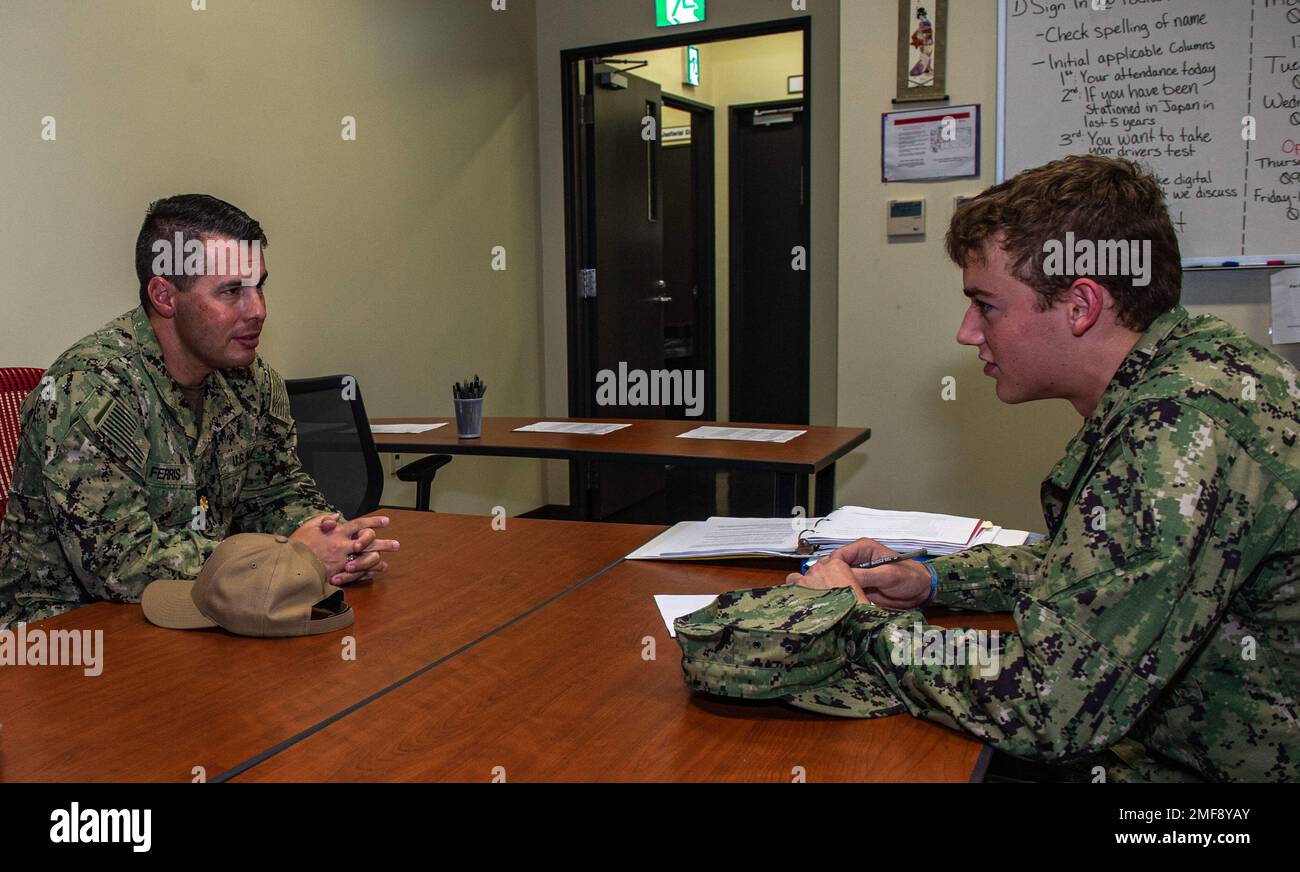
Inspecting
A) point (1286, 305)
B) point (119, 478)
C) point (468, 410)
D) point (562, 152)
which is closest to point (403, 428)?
point (468, 410)

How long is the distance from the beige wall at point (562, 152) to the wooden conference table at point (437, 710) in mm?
3225

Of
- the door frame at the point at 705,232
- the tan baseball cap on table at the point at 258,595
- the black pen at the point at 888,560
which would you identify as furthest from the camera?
the door frame at the point at 705,232

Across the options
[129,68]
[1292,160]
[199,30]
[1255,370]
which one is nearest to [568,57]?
[199,30]

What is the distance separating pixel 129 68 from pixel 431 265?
154 cm

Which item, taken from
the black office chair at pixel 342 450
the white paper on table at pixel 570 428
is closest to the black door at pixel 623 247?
the white paper on table at pixel 570 428

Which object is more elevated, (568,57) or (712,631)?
(568,57)

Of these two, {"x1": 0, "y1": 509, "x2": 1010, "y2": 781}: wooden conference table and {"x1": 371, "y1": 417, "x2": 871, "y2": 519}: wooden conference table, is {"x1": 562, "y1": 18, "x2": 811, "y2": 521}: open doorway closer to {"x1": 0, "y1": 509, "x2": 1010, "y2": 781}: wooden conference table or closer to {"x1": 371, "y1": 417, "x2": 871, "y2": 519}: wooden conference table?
{"x1": 371, "y1": 417, "x2": 871, "y2": 519}: wooden conference table

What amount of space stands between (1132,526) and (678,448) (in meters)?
1.82

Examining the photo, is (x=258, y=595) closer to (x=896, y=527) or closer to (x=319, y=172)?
(x=896, y=527)

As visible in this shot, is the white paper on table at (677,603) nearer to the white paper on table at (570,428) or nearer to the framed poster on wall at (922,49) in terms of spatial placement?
the white paper on table at (570,428)

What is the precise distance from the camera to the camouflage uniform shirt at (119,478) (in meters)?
1.48

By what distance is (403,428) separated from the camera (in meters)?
3.23

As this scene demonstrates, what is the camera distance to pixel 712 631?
3.40 feet
